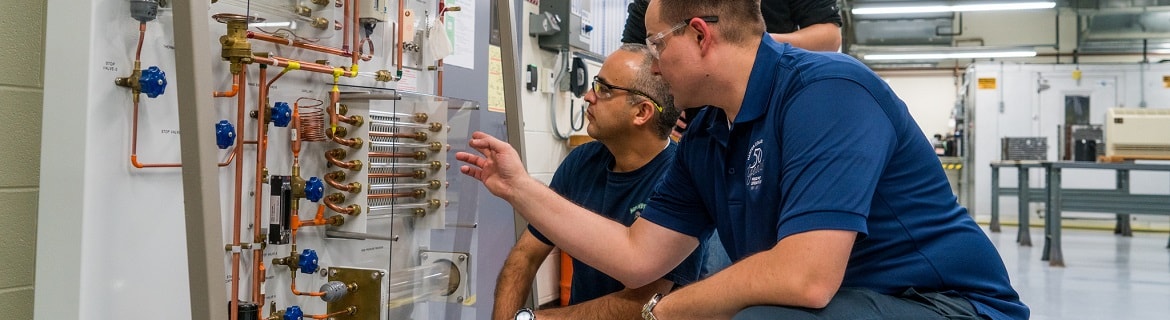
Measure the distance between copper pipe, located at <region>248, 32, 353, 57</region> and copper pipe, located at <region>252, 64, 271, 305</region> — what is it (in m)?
0.06

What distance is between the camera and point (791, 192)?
4.06ft

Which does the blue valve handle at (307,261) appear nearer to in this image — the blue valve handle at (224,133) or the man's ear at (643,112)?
the blue valve handle at (224,133)

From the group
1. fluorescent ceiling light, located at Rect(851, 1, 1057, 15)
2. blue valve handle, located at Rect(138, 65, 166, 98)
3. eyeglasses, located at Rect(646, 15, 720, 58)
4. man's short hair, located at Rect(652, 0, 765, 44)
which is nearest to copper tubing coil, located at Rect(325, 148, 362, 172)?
blue valve handle, located at Rect(138, 65, 166, 98)

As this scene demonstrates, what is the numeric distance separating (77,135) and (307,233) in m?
0.60

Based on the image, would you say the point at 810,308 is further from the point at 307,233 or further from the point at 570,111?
the point at 570,111

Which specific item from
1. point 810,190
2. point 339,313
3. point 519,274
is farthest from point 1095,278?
point 810,190

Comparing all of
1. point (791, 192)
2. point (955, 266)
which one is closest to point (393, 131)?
point (791, 192)

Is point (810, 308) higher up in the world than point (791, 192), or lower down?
lower down

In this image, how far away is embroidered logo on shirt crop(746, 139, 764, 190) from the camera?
4.44 ft

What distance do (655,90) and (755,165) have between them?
0.81 m

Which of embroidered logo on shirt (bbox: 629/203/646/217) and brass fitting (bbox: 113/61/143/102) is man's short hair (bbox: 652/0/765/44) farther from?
brass fitting (bbox: 113/61/143/102)

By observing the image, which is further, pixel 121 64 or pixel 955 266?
pixel 121 64

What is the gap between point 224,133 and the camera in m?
1.75

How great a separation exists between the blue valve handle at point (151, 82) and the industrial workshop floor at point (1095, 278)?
13.9 feet
